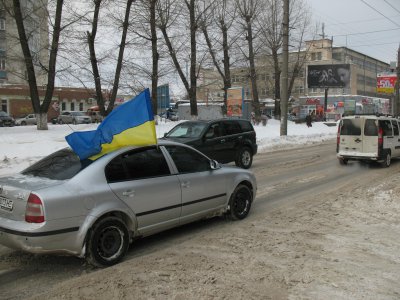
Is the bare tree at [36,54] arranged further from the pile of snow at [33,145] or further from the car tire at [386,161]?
the car tire at [386,161]

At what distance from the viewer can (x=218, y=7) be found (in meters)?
37.9

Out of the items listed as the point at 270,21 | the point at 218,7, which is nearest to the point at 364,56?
the point at 270,21

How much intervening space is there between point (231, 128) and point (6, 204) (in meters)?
9.50

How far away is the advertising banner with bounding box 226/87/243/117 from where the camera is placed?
1347 inches

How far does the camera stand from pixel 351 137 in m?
15.1

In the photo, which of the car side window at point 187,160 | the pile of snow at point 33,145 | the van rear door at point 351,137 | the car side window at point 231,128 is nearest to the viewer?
the car side window at point 187,160

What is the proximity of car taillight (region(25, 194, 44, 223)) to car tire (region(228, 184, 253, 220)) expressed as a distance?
325 cm

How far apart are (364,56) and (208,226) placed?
131 metres

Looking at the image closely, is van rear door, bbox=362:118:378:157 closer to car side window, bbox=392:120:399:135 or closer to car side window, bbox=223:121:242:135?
car side window, bbox=392:120:399:135

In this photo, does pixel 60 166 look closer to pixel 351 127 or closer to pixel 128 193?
pixel 128 193

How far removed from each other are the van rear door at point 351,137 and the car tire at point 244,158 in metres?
3.29

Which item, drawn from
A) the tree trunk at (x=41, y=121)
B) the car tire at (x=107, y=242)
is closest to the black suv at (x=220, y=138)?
the car tire at (x=107, y=242)

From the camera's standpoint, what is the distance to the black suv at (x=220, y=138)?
12.7 metres

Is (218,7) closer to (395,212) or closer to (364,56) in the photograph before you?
(395,212)
